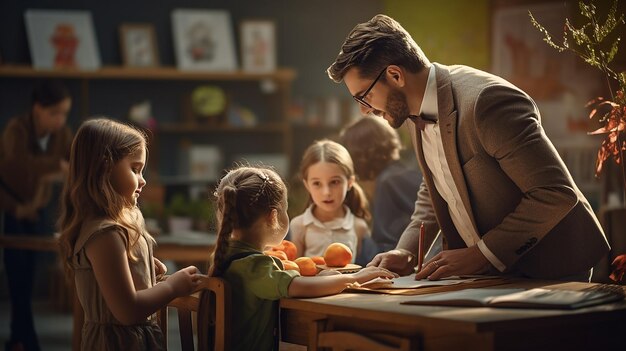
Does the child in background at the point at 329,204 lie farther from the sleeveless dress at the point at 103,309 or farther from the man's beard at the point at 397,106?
the sleeveless dress at the point at 103,309

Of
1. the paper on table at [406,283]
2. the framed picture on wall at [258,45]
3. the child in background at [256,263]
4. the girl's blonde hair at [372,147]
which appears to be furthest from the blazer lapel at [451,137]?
the framed picture on wall at [258,45]

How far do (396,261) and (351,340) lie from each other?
81 centimetres

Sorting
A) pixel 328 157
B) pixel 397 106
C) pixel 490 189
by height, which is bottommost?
pixel 328 157

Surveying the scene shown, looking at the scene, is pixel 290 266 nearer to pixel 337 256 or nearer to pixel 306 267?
pixel 306 267

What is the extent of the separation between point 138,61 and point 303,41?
1.81m

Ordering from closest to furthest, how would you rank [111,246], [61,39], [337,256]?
[111,246] < [337,256] < [61,39]

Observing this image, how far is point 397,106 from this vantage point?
10.4ft

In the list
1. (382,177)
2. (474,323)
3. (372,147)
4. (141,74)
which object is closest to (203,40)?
(141,74)

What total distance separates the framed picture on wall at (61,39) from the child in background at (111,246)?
6.53 metres

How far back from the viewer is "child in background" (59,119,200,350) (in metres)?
2.84

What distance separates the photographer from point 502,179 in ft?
9.87

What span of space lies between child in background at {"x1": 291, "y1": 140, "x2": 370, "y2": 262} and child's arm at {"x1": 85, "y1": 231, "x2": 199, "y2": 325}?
138 centimetres

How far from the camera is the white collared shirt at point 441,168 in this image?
3135 millimetres

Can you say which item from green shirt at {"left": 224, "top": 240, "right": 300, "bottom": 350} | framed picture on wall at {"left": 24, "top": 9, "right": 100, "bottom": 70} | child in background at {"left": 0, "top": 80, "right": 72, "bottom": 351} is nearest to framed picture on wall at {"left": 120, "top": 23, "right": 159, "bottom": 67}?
framed picture on wall at {"left": 24, "top": 9, "right": 100, "bottom": 70}
